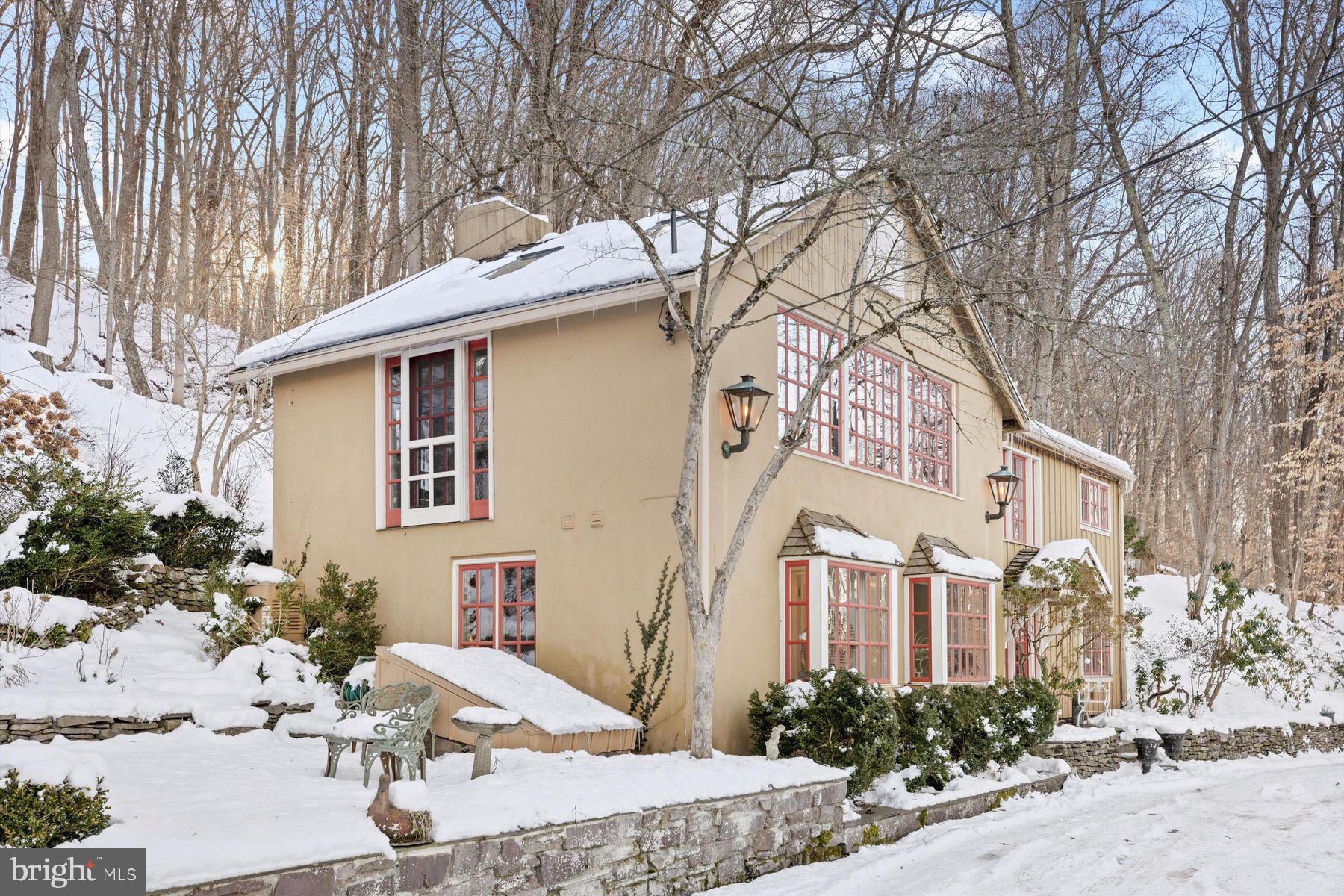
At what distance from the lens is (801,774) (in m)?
7.71

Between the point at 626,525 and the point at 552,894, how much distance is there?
3.88m

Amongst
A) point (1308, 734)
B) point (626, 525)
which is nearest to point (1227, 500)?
point (1308, 734)

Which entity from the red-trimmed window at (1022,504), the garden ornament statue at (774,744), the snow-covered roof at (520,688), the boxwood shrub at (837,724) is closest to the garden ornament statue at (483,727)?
the snow-covered roof at (520,688)

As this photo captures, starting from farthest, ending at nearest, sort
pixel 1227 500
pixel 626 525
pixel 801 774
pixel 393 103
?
1. pixel 1227 500
2. pixel 393 103
3. pixel 626 525
4. pixel 801 774

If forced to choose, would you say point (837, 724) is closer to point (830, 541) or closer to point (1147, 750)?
point (830, 541)

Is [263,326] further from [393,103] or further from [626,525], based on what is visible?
[626,525]

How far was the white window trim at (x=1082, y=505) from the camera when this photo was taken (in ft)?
56.1

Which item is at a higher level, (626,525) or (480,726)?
(626,525)

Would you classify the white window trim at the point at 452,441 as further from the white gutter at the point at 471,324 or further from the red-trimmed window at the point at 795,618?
the red-trimmed window at the point at 795,618

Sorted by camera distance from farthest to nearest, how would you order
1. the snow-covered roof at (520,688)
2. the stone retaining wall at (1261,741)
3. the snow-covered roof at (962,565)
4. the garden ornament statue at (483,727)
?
the stone retaining wall at (1261,741)
the snow-covered roof at (962,565)
the snow-covered roof at (520,688)
the garden ornament statue at (483,727)

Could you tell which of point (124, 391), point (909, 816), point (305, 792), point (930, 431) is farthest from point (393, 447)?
point (124, 391)

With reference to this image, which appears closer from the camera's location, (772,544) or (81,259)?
(772,544)

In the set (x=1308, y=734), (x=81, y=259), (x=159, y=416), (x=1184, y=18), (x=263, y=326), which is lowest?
(x=1308, y=734)

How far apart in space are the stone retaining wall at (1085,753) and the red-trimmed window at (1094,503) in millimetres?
4651
